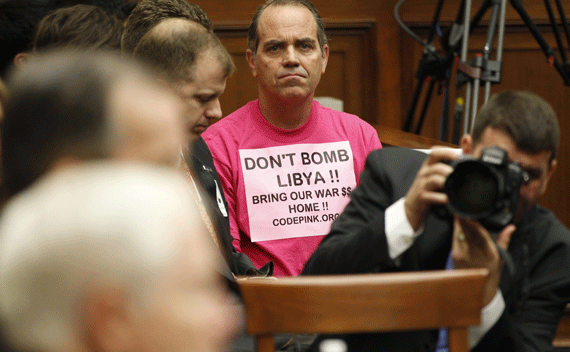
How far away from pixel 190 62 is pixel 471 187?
0.72m

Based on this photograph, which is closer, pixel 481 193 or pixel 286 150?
pixel 481 193

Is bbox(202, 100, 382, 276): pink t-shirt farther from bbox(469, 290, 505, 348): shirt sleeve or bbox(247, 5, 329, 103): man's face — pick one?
bbox(469, 290, 505, 348): shirt sleeve

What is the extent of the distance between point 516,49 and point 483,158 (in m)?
2.39

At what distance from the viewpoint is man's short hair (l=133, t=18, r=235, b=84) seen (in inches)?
53.8

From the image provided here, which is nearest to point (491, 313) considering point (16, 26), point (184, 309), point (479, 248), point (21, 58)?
point (479, 248)

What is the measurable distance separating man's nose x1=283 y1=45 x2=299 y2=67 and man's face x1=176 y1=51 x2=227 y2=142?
0.51 meters

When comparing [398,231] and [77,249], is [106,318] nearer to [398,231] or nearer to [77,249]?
[77,249]

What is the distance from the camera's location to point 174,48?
4.53 feet

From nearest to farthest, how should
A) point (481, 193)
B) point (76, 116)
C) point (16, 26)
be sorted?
point (76, 116) < point (481, 193) < point (16, 26)

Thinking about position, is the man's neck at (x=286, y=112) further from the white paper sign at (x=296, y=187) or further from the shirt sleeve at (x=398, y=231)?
the shirt sleeve at (x=398, y=231)

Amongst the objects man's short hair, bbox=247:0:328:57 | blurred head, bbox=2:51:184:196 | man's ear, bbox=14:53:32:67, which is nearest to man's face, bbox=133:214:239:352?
blurred head, bbox=2:51:184:196

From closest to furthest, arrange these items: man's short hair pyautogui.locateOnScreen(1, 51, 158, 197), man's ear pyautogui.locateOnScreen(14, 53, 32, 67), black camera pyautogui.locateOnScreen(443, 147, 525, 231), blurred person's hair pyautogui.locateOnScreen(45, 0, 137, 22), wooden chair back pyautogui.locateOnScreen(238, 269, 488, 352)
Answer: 1. man's short hair pyautogui.locateOnScreen(1, 51, 158, 197)
2. wooden chair back pyautogui.locateOnScreen(238, 269, 488, 352)
3. black camera pyautogui.locateOnScreen(443, 147, 525, 231)
4. man's ear pyautogui.locateOnScreen(14, 53, 32, 67)
5. blurred person's hair pyautogui.locateOnScreen(45, 0, 137, 22)

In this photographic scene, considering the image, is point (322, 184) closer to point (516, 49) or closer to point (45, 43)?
point (45, 43)

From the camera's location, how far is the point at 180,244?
514 millimetres
